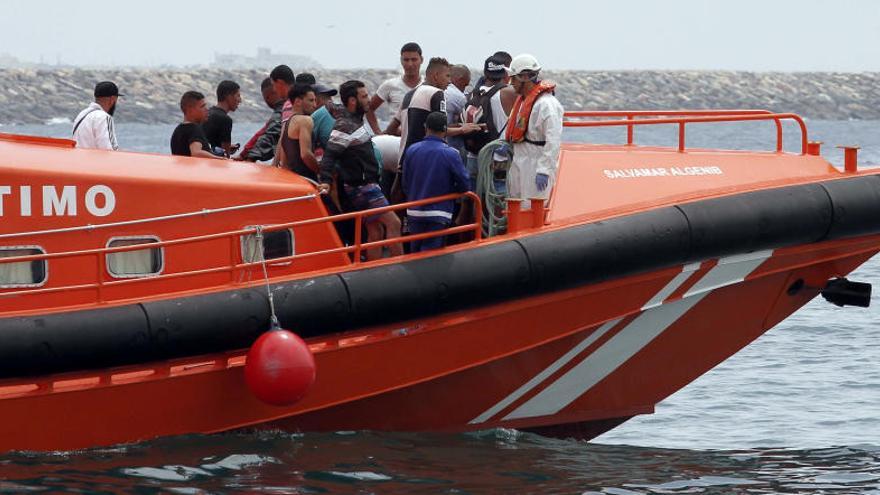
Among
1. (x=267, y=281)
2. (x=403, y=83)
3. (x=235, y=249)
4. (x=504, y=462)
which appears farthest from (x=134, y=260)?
(x=403, y=83)

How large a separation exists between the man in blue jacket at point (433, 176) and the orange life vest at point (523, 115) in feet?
1.37

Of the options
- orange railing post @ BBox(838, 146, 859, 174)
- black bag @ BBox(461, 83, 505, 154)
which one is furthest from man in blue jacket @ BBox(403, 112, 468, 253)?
orange railing post @ BBox(838, 146, 859, 174)

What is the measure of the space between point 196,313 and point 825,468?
3.77m

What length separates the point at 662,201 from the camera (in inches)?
318

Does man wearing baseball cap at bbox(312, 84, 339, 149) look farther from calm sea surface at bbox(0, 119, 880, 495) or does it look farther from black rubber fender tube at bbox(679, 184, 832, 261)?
black rubber fender tube at bbox(679, 184, 832, 261)

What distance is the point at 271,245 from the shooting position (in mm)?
7777

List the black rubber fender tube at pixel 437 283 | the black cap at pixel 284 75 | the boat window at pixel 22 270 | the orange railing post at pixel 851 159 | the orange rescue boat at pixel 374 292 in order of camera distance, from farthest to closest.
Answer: the black cap at pixel 284 75 → the orange railing post at pixel 851 159 → the black rubber fender tube at pixel 437 283 → the boat window at pixel 22 270 → the orange rescue boat at pixel 374 292

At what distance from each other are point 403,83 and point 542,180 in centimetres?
168

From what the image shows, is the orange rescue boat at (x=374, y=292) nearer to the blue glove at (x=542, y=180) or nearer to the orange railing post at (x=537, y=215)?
the orange railing post at (x=537, y=215)

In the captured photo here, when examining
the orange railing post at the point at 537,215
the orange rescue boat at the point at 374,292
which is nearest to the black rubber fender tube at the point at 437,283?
the orange rescue boat at the point at 374,292

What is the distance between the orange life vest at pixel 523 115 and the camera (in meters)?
7.93

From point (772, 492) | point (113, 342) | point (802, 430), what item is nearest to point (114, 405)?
point (113, 342)

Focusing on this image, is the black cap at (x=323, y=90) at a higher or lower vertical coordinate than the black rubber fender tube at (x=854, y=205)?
higher

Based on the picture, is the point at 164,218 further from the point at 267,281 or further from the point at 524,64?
the point at 524,64
